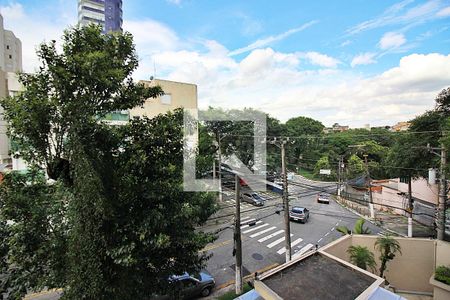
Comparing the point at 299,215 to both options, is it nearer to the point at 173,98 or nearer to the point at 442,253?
the point at 442,253

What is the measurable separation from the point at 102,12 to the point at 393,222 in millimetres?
68365

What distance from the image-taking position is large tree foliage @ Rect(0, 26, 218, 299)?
13.8ft

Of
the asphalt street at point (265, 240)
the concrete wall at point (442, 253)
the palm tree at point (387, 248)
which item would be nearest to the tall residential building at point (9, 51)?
the asphalt street at point (265, 240)

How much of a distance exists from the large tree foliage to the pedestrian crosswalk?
1114 centimetres

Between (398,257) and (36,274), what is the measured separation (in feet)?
40.9

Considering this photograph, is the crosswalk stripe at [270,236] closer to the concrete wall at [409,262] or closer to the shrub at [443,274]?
the concrete wall at [409,262]

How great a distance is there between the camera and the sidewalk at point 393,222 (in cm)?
1862

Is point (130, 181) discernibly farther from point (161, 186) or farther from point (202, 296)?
point (202, 296)

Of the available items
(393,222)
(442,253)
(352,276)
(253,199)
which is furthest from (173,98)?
(393,222)

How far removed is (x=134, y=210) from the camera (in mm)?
4852

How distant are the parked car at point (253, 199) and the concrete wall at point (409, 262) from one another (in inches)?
562

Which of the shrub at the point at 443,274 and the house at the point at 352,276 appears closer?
the house at the point at 352,276

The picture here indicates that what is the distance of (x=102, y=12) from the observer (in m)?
57.7

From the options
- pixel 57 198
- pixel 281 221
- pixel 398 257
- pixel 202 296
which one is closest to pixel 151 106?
pixel 281 221
